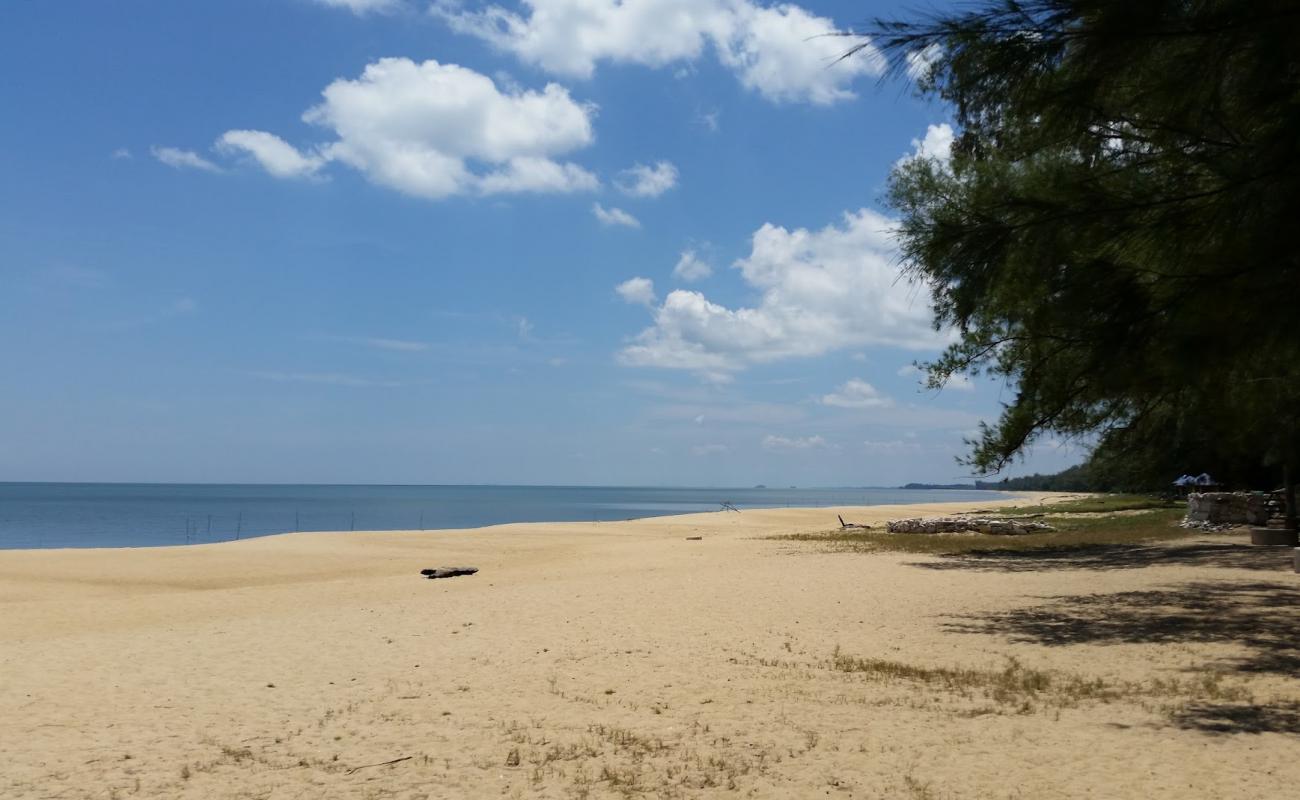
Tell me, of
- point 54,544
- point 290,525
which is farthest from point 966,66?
point 290,525

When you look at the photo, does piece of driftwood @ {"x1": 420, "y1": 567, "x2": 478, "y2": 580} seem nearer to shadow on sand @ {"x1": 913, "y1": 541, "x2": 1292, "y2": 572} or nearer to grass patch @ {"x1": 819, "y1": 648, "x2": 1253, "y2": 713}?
shadow on sand @ {"x1": 913, "y1": 541, "x2": 1292, "y2": 572}

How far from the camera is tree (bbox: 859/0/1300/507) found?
712 cm

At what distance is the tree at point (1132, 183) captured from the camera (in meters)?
7.12

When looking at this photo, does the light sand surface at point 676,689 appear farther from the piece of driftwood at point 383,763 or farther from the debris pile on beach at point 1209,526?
the debris pile on beach at point 1209,526

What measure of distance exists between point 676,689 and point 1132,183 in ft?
20.2

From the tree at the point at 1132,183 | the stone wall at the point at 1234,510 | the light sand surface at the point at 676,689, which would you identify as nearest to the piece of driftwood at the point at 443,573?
the light sand surface at the point at 676,689

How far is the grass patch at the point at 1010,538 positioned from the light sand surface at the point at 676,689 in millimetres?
6163

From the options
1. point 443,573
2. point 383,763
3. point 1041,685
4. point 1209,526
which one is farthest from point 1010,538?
point 383,763

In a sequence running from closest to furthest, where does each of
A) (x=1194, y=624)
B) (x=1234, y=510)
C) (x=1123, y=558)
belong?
(x=1194, y=624)
(x=1123, y=558)
(x=1234, y=510)

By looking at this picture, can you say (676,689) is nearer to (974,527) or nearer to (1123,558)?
(1123,558)

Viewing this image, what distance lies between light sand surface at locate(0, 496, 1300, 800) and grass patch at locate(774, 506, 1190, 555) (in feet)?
20.2

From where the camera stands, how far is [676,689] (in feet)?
28.8

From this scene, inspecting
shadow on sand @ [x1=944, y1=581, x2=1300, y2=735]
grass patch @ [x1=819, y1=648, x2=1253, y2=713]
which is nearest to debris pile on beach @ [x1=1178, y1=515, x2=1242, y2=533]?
shadow on sand @ [x1=944, y1=581, x2=1300, y2=735]

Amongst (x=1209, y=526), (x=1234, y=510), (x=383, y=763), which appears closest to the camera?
(x=383, y=763)
